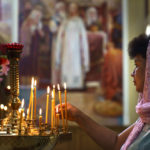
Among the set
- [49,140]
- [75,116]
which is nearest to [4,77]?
[75,116]

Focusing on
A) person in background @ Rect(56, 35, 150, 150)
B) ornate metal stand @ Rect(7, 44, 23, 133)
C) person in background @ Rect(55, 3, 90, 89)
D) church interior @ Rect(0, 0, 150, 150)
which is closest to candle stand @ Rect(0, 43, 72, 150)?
ornate metal stand @ Rect(7, 44, 23, 133)

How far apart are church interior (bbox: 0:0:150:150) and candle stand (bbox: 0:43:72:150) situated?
3.84m

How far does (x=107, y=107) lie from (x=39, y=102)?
10.9 feet

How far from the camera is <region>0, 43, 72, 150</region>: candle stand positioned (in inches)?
61.2

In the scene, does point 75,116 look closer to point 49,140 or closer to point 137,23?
point 49,140

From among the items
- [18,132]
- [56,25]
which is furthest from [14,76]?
[56,25]

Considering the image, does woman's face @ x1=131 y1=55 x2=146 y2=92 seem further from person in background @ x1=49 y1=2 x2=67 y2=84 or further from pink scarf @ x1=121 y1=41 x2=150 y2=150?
person in background @ x1=49 y1=2 x2=67 y2=84

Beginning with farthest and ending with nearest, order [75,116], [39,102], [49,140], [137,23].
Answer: [137,23] < [39,102] < [75,116] < [49,140]

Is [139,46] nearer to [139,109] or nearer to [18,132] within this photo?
[139,109]

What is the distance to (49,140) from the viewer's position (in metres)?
1.58

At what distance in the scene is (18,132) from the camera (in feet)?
5.19

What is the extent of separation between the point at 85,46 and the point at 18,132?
14.0 ft

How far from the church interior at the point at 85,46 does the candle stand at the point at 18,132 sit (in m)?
3.84

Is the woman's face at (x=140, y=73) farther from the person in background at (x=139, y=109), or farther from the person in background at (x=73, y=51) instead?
the person in background at (x=73, y=51)
